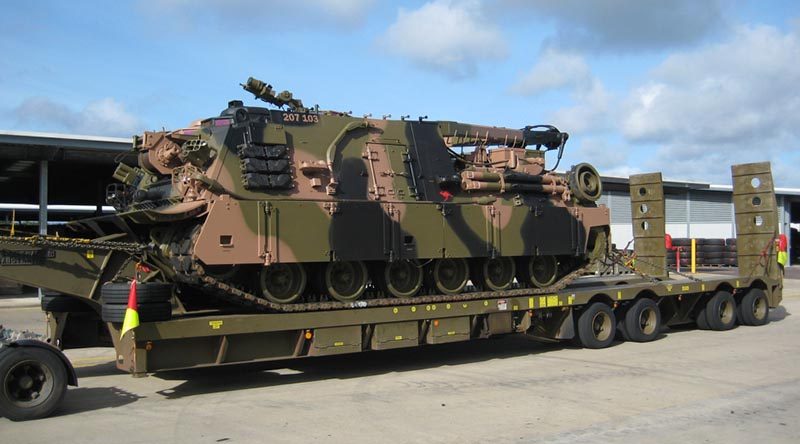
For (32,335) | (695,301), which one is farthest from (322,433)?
(695,301)

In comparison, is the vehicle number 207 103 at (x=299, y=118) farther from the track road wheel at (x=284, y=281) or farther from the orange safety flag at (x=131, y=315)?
the orange safety flag at (x=131, y=315)

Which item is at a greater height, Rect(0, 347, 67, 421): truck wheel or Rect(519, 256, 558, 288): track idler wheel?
Rect(519, 256, 558, 288): track idler wheel

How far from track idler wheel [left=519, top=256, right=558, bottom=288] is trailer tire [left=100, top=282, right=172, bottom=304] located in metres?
6.68

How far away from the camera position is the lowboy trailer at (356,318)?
9.20 m

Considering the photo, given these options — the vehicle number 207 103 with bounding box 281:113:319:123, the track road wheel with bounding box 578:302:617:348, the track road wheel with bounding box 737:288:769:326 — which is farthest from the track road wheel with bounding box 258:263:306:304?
the track road wheel with bounding box 737:288:769:326

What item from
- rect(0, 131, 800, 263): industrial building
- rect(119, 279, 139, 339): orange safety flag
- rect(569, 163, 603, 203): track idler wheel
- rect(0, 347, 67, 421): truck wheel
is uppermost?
rect(0, 131, 800, 263): industrial building

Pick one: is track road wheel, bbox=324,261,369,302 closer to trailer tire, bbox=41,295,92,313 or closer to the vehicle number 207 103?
the vehicle number 207 103

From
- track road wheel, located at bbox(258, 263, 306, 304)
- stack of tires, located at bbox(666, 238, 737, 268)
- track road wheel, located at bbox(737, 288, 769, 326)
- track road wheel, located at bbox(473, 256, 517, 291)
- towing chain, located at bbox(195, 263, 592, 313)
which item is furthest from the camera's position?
stack of tires, located at bbox(666, 238, 737, 268)

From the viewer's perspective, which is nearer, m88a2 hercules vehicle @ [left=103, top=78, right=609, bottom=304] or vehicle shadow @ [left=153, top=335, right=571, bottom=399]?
m88a2 hercules vehicle @ [left=103, top=78, right=609, bottom=304]

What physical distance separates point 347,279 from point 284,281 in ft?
3.37

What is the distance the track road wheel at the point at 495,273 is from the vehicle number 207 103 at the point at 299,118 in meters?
3.78

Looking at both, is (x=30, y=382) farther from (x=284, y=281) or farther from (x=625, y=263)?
(x=625, y=263)

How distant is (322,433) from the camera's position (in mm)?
7738

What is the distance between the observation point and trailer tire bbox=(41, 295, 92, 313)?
430 inches
